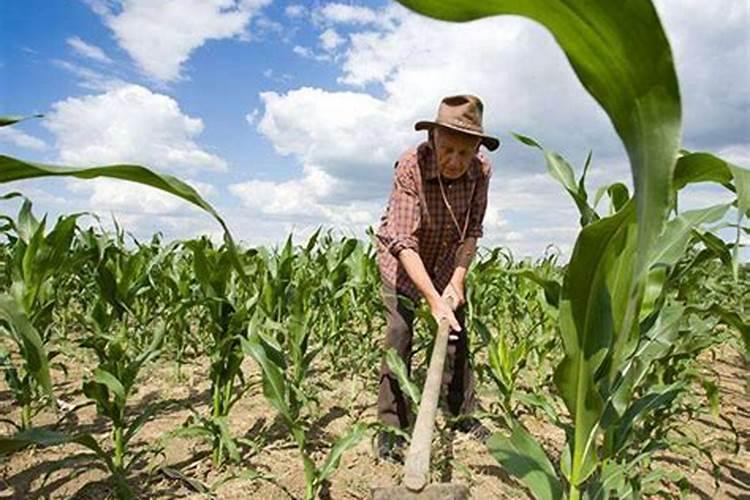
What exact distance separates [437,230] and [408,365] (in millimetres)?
752

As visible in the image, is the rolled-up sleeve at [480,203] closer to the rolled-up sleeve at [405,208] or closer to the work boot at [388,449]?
the rolled-up sleeve at [405,208]

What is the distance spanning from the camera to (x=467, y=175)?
3.10m

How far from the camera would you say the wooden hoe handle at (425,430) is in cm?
152

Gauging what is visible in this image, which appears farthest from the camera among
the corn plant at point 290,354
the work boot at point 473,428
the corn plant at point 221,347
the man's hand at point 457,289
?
the work boot at point 473,428

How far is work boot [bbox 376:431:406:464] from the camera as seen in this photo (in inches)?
119

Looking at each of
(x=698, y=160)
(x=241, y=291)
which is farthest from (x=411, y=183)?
(x=241, y=291)

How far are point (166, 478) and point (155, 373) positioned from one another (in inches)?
77.9

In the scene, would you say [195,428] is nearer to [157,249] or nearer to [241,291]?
[241,291]

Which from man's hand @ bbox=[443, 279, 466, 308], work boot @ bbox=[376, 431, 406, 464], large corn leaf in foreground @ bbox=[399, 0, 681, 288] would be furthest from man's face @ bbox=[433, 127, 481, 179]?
large corn leaf in foreground @ bbox=[399, 0, 681, 288]

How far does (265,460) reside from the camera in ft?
9.67

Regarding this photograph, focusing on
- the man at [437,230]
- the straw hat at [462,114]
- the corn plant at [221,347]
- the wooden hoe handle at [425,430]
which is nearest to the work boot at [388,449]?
the man at [437,230]

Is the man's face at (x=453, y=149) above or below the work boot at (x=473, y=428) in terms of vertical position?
above

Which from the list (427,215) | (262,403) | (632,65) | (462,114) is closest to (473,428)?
(427,215)

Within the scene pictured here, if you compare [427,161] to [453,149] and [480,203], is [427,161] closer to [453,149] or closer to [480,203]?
[453,149]
